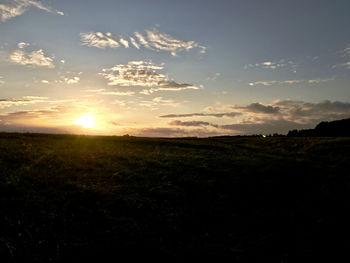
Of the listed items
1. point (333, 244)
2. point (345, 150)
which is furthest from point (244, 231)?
point (345, 150)

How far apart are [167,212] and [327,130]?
5770 inches

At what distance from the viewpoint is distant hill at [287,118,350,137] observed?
13738cm

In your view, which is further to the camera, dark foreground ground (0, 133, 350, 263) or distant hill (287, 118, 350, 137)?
distant hill (287, 118, 350, 137)

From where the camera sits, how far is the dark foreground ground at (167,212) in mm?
14703

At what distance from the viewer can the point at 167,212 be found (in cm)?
1881

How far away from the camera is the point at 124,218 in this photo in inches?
687

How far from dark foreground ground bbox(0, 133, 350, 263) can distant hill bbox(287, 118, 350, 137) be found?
390 ft

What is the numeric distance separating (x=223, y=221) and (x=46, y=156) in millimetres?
22075

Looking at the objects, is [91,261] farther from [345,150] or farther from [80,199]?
[345,150]

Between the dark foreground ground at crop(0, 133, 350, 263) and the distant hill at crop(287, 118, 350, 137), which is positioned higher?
the distant hill at crop(287, 118, 350, 137)

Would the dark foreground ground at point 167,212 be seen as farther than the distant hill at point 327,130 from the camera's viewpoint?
No

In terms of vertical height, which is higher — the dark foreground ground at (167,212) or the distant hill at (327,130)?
the distant hill at (327,130)

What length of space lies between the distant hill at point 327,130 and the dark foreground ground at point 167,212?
118804mm

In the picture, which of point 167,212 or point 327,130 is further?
point 327,130
